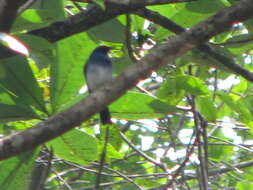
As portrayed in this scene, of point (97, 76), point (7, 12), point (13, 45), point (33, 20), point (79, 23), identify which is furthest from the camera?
point (97, 76)

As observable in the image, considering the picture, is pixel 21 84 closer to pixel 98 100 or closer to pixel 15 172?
pixel 15 172

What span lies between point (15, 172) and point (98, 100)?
1.12 metres

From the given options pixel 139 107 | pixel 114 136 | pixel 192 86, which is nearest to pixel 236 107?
pixel 192 86

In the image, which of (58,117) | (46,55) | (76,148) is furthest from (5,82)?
(58,117)

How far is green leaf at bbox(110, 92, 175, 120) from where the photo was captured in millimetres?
2564

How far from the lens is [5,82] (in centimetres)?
254

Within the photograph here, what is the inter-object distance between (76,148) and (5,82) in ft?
1.50

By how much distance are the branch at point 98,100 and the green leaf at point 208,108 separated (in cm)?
92

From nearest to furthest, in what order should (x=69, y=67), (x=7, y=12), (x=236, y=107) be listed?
(x=7, y=12), (x=69, y=67), (x=236, y=107)

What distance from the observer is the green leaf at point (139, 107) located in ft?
8.41

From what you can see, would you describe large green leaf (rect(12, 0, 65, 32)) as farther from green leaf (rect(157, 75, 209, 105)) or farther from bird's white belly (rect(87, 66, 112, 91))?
bird's white belly (rect(87, 66, 112, 91))

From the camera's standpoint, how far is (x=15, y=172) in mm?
2684

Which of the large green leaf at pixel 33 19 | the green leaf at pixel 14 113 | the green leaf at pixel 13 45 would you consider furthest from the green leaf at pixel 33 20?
the green leaf at pixel 13 45

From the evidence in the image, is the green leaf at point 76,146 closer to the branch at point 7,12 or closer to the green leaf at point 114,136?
the green leaf at point 114,136
